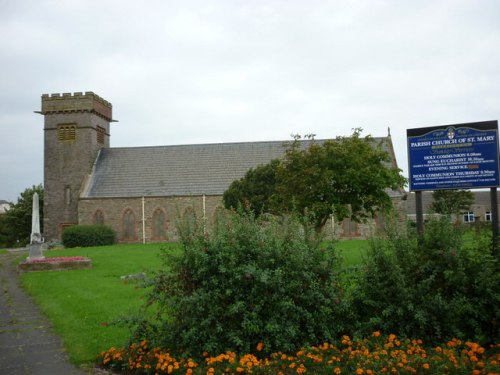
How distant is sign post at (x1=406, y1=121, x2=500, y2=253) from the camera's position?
9695 millimetres

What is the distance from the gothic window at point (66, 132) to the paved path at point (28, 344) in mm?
36359

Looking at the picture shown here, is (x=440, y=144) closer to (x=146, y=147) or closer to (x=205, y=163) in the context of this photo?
(x=205, y=163)

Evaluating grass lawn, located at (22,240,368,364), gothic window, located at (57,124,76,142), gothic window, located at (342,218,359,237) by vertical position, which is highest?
gothic window, located at (57,124,76,142)

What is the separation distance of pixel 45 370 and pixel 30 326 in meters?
3.43

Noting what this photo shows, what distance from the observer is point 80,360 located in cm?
778

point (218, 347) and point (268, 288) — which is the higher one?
point (268, 288)

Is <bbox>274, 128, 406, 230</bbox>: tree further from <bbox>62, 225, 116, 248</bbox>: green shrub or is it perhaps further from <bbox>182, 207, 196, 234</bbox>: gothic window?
<bbox>62, 225, 116, 248</bbox>: green shrub

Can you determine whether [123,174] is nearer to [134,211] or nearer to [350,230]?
[134,211]

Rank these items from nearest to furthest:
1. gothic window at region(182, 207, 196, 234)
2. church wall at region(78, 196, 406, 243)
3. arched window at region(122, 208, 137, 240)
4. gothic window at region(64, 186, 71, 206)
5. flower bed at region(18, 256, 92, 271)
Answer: gothic window at region(182, 207, 196, 234)
flower bed at region(18, 256, 92, 271)
church wall at region(78, 196, 406, 243)
arched window at region(122, 208, 137, 240)
gothic window at region(64, 186, 71, 206)

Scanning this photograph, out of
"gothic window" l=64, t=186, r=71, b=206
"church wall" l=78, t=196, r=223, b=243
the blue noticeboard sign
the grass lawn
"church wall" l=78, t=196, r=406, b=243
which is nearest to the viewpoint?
the grass lawn

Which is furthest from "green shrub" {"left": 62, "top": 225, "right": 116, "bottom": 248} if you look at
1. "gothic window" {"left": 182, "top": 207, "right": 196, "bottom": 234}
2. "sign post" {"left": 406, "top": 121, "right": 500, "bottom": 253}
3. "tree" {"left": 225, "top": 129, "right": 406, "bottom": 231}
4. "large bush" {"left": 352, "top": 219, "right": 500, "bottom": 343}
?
"large bush" {"left": 352, "top": 219, "right": 500, "bottom": 343}

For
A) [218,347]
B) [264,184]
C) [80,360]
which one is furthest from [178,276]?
[264,184]

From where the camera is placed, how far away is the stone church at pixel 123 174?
147ft

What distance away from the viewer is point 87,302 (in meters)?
12.7
